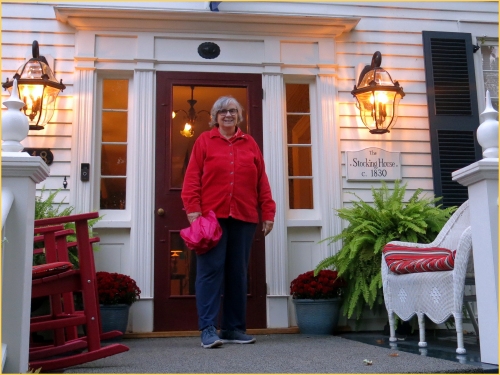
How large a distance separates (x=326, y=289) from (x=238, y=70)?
71.9 inches

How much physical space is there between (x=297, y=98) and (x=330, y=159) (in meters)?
0.60

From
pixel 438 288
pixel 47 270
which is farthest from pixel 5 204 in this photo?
pixel 438 288

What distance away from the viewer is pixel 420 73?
197 inches

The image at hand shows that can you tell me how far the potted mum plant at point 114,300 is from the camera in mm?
4031

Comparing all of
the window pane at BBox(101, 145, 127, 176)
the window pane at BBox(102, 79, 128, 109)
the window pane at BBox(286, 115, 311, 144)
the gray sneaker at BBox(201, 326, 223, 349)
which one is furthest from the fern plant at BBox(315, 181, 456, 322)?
the window pane at BBox(102, 79, 128, 109)

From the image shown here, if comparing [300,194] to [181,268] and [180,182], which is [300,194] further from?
[181,268]

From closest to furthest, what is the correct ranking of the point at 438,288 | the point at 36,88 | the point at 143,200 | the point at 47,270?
the point at 47,270
the point at 438,288
the point at 36,88
the point at 143,200

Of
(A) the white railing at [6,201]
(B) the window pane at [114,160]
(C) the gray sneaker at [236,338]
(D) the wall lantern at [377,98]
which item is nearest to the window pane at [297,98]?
(D) the wall lantern at [377,98]

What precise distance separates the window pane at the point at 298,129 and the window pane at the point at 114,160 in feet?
4.26

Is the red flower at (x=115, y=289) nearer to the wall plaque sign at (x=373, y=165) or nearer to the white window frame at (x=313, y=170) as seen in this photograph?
the white window frame at (x=313, y=170)

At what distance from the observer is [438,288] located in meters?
3.17

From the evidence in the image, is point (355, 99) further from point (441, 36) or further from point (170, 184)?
point (170, 184)

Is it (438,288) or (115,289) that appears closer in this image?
(438,288)

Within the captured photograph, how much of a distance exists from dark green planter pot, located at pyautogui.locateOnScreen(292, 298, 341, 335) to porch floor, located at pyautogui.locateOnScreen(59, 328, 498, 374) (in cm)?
26
